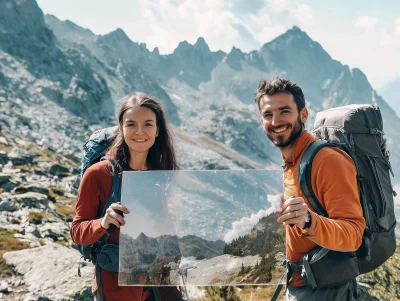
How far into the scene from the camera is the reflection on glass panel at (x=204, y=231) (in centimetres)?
399

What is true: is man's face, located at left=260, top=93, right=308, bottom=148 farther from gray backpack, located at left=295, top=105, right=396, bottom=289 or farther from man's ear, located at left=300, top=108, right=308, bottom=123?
gray backpack, located at left=295, top=105, right=396, bottom=289

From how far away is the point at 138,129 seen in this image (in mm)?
4469

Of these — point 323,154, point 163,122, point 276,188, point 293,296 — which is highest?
point 163,122

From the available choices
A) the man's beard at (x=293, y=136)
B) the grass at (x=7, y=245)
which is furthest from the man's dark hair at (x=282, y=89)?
the grass at (x=7, y=245)

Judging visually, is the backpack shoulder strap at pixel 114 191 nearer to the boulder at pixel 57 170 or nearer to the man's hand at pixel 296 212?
the man's hand at pixel 296 212

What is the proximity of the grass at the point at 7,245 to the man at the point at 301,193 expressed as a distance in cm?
991

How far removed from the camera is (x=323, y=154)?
3695 mm

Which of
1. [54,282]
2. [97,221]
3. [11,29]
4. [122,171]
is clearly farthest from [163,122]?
[11,29]

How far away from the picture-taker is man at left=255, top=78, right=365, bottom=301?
3.29 metres

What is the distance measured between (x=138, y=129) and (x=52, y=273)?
308 inches

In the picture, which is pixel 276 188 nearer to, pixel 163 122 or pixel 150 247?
pixel 150 247

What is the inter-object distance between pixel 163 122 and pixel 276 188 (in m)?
1.76

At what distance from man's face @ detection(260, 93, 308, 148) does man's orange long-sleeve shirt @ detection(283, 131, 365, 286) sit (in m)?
0.46

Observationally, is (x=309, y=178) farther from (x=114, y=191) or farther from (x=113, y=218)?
(x=114, y=191)
